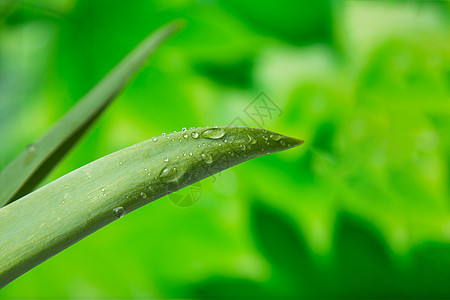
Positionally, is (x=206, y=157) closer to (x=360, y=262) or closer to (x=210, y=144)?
(x=210, y=144)

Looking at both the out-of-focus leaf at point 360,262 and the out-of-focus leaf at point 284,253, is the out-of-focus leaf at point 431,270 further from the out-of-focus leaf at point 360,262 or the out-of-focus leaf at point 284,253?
the out-of-focus leaf at point 284,253

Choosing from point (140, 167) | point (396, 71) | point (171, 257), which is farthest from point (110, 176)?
point (396, 71)

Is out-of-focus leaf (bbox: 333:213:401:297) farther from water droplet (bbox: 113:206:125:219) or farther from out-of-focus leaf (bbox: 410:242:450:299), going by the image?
water droplet (bbox: 113:206:125:219)

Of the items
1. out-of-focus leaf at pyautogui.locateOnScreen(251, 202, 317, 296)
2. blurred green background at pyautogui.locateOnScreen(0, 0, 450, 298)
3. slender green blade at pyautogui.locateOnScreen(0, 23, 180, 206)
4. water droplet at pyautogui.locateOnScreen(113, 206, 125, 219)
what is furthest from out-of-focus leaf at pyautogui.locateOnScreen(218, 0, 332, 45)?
water droplet at pyautogui.locateOnScreen(113, 206, 125, 219)

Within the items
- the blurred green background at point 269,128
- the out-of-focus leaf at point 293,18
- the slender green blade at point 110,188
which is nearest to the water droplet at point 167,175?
the slender green blade at point 110,188

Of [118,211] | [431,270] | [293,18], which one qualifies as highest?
[293,18]

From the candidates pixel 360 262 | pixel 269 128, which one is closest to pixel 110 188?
pixel 269 128
